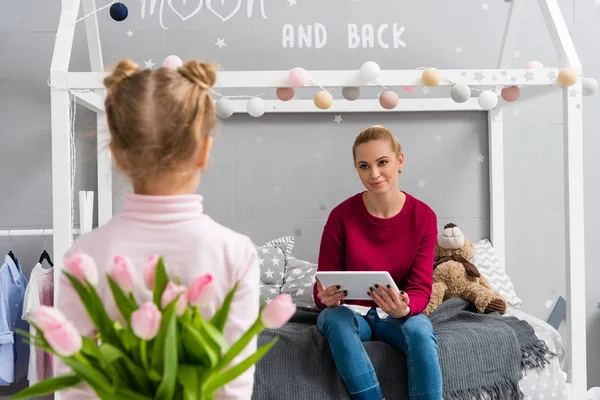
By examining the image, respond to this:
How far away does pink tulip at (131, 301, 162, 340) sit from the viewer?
695 mm

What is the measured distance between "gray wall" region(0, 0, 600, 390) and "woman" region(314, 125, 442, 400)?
0.77 metres

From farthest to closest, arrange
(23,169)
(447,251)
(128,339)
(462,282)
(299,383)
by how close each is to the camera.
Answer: (23,169) → (447,251) → (462,282) → (299,383) → (128,339)

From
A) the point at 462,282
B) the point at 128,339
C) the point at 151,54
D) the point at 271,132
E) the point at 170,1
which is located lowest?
the point at 462,282

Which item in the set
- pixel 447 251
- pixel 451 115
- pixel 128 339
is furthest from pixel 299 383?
pixel 451 115

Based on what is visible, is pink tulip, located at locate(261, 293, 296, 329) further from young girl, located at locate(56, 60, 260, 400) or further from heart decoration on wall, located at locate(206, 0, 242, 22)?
heart decoration on wall, located at locate(206, 0, 242, 22)

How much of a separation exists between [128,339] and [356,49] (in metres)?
2.29

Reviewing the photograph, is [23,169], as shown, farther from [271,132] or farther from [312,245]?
[312,245]

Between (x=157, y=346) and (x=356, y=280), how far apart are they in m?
1.09

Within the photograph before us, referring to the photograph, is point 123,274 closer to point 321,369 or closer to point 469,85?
point 321,369

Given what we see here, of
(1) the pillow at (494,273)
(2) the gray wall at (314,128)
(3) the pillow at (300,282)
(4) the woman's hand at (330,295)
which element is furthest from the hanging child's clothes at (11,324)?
(1) the pillow at (494,273)

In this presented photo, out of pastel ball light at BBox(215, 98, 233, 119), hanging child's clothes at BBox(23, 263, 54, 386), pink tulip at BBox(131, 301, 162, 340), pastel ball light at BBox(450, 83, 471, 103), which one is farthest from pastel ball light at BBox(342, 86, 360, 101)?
pink tulip at BBox(131, 301, 162, 340)

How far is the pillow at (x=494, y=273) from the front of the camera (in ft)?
8.49

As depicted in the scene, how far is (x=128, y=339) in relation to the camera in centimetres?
76

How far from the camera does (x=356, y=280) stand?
1.79 m
